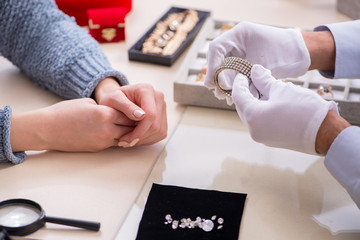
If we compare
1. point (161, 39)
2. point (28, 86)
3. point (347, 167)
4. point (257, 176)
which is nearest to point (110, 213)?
point (257, 176)

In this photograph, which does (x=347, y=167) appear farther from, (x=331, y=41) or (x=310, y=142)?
(x=331, y=41)

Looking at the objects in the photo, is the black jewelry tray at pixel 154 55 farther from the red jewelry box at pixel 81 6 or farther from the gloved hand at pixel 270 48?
the gloved hand at pixel 270 48

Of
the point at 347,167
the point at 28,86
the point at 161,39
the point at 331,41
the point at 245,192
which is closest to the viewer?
the point at 347,167

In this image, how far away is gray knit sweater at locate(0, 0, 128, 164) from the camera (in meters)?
0.99

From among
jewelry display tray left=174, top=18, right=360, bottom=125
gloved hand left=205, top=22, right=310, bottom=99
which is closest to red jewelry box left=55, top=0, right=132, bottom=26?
jewelry display tray left=174, top=18, right=360, bottom=125

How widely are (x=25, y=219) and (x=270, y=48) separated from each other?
545 mm

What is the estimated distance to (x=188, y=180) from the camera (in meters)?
0.80

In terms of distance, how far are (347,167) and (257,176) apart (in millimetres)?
184

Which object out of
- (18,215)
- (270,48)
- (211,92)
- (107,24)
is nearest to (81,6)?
(107,24)

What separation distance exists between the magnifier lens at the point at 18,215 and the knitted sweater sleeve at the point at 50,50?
1.10 ft

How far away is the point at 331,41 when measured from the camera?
92cm

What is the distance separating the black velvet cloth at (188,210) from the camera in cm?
68

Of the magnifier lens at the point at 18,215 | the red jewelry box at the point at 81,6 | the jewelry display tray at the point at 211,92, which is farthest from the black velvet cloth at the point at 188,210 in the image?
the red jewelry box at the point at 81,6

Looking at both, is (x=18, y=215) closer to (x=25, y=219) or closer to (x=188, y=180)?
Result: (x=25, y=219)
